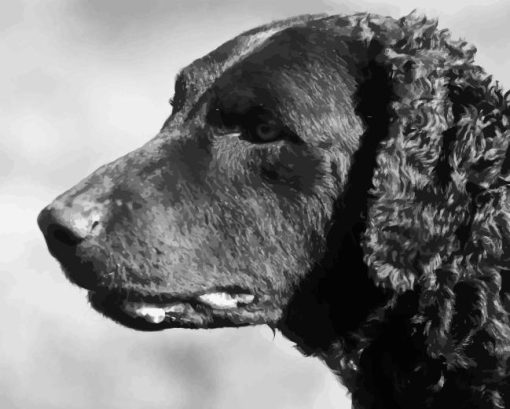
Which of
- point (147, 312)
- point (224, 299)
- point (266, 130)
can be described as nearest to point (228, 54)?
point (266, 130)

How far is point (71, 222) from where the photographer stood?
325 cm

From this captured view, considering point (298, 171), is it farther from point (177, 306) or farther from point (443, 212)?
point (177, 306)

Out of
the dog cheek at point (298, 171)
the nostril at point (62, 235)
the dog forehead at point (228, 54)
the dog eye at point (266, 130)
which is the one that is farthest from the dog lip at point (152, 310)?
the dog forehead at point (228, 54)

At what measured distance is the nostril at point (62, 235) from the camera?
10.7ft

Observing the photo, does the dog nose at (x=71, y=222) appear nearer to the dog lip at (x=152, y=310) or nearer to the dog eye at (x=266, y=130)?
the dog lip at (x=152, y=310)

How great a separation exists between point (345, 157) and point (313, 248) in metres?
0.37

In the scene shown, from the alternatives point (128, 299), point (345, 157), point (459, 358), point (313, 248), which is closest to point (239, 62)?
point (345, 157)

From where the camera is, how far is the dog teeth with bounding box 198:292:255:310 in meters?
3.54

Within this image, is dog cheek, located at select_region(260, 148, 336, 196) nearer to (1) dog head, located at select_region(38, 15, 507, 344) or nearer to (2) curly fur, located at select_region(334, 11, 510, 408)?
(1) dog head, located at select_region(38, 15, 507, 344)

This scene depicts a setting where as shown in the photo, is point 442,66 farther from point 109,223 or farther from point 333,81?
point 109,223

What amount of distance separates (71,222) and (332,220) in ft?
3.26

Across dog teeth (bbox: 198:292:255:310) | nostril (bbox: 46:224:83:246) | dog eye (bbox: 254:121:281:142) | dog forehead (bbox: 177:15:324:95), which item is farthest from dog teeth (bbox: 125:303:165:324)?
dog forehead (bbox: 177:15:324:95)

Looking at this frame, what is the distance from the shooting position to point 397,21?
4.05 m

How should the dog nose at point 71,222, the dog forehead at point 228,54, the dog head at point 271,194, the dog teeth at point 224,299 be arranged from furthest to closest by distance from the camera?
the dog forehead at point 228,54 → the dog teeth at point 224,299 → the dog head at point 271,194 → the dog nose at point 71,222
